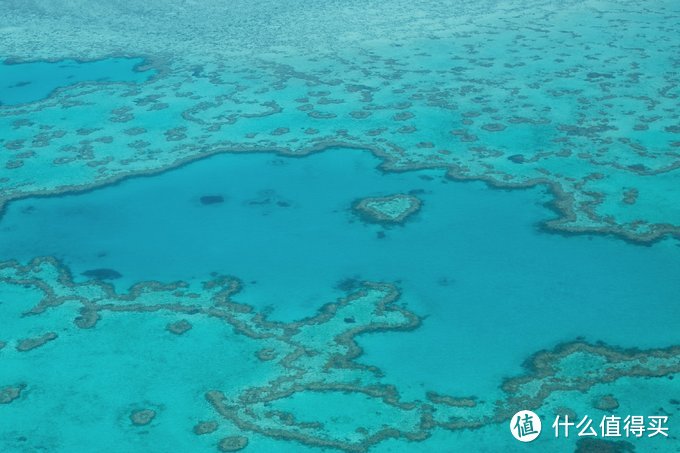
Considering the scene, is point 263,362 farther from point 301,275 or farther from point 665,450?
point 665,450

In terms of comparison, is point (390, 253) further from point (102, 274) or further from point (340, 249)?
point (102, 274)

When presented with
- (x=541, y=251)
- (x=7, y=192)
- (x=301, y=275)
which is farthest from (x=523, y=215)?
(x=7, y=192)

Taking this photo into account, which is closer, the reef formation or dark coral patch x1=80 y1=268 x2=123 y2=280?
the reef formation

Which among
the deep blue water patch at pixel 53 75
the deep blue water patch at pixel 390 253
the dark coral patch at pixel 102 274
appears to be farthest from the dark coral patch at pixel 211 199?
the deep blue water patch at pixel 53 75

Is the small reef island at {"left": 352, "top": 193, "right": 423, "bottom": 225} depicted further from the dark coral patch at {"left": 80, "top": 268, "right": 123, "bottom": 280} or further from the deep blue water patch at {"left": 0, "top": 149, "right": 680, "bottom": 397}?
the dark coral patch at {"left": 80, "top": 268, "right": 123, "bottom": 280}

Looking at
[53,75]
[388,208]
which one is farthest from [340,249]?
[53,75]

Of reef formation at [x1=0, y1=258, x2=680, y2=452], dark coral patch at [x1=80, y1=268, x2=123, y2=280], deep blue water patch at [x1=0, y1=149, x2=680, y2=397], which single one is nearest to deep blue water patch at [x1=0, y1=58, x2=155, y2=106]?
deep blue water patch at [x1=0, y1=149, x2=680, y2=397]

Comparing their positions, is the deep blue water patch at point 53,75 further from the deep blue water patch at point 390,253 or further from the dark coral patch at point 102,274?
the dark coral patch at point 102,274
